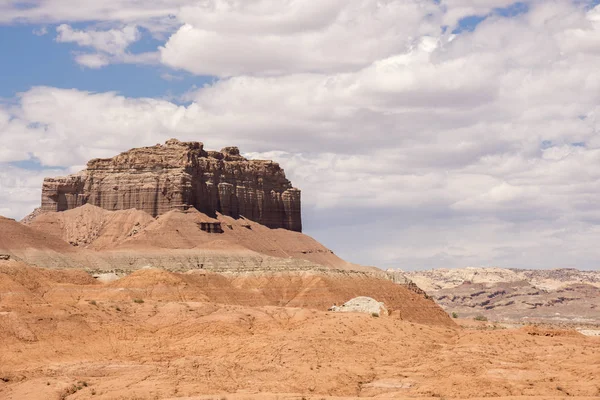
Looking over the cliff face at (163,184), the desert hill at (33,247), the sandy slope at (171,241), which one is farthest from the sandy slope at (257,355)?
the cliff face at (163,184)

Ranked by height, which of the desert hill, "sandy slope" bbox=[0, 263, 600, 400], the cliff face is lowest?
"sandy slope" bbox=[0, 263, 600, 400]

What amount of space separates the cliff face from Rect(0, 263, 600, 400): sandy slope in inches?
3437

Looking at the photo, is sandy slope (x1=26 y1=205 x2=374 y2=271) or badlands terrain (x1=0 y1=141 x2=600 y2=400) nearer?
badlands terrain (x1=0 y1=141 x2=600 y2=400)

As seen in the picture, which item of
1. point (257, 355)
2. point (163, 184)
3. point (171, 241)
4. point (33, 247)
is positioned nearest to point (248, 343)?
point (257, 355)

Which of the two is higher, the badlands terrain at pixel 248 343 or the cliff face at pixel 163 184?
the cliff face at pixel 163 184

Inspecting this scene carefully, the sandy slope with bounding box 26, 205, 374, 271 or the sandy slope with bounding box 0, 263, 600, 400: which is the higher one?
the sandy slope with bounding box 26, 205, 374, 271

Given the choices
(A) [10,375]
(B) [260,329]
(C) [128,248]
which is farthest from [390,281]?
(A) [10,375]

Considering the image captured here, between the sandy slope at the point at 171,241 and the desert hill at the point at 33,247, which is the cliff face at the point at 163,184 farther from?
the desert hill at the point at 33,247

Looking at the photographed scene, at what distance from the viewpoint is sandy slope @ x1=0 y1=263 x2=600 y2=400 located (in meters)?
58.2

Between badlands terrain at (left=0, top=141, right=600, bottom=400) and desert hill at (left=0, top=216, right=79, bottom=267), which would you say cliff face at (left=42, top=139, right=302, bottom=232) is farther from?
badlands terrain at (left=0, top=141, right=600, bottom=400)

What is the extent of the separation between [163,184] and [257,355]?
377ft

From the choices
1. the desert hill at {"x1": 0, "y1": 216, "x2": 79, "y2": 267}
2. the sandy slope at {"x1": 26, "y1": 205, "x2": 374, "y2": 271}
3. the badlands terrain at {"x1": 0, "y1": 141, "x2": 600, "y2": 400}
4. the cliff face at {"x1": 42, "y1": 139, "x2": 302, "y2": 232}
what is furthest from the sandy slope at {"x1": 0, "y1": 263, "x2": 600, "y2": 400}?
the cliff face at {"x1": 42, "y1": 139, "x2": 302, "y2": 232}

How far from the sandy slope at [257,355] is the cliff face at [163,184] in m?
87.3

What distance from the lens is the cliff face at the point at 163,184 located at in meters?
181
